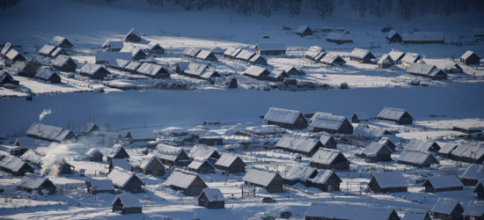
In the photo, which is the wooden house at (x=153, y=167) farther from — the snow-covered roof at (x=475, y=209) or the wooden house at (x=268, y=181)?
the snow-covered roof at (x=475, y=209)

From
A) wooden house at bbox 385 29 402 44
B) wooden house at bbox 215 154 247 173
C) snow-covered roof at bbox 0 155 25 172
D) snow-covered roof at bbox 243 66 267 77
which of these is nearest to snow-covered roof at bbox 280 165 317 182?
wooden house at bbox 215 154 247 173

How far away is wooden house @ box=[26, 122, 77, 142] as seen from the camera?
61897 millimetres

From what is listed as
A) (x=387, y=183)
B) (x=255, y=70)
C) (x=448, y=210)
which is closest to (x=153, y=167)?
(x=387, y=183)

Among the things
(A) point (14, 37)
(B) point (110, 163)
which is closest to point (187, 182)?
(B) point (110, 163)

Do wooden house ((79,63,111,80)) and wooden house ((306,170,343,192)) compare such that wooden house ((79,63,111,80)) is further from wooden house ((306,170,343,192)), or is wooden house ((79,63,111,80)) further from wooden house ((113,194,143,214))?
wooden house ((113,194,143,214))

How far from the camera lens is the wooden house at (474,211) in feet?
135

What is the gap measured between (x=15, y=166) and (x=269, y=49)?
55.1 m

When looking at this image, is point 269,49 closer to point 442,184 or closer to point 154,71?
point 154,71

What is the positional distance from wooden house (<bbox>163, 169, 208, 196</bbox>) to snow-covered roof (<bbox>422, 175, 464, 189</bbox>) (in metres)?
16.7

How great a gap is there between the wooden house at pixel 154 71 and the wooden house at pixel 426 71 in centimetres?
3256

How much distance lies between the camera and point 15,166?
5175 centimetres

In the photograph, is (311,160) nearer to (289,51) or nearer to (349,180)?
(349,180)

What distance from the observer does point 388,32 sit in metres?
114

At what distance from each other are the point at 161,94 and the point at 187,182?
29331mm
